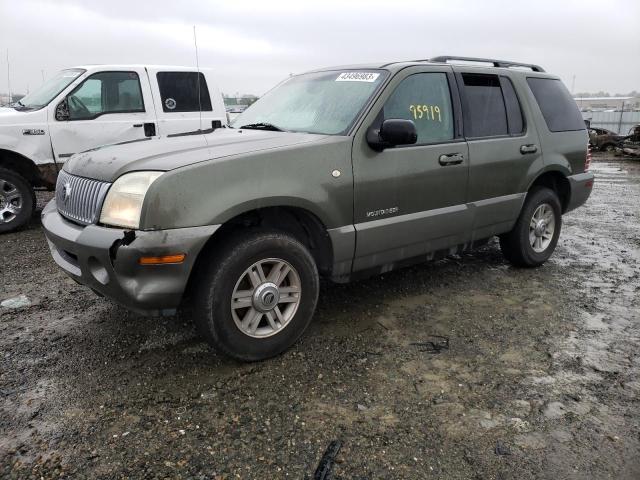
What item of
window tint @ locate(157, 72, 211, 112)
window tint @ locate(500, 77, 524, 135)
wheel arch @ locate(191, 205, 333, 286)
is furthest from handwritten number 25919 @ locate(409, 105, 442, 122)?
window tint @ locate(157, 72, 211, 112)

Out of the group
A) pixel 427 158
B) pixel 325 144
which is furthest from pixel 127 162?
pixel 427 158

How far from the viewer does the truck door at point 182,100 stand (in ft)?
23.2

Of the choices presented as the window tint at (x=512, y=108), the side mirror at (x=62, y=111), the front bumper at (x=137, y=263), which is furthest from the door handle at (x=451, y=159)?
the side mirror at (x=62, y=111)

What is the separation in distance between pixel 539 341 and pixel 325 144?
198cm

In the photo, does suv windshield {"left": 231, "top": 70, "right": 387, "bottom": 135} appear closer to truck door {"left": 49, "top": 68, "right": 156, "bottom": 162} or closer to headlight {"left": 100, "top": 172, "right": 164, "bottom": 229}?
headlight {"left": 100, "top": 172, "right": 164, "bottom": 229}

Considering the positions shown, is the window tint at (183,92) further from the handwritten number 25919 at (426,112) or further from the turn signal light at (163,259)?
the turn signal light at (163,259)

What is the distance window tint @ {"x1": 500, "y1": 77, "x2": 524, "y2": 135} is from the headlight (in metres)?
3.22

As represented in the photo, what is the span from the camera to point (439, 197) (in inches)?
154

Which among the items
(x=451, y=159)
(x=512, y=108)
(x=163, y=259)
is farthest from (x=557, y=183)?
(x=163, y=259)

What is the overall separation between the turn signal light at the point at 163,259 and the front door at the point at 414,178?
1.21 m

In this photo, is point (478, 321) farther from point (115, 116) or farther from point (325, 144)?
point (115, 116)

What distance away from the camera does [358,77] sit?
151 inches

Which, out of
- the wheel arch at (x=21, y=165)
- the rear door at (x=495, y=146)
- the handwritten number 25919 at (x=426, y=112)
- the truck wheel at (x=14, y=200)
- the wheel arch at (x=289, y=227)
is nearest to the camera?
the wheel arch at (x=289, y=227)

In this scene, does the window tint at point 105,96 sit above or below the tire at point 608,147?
above
